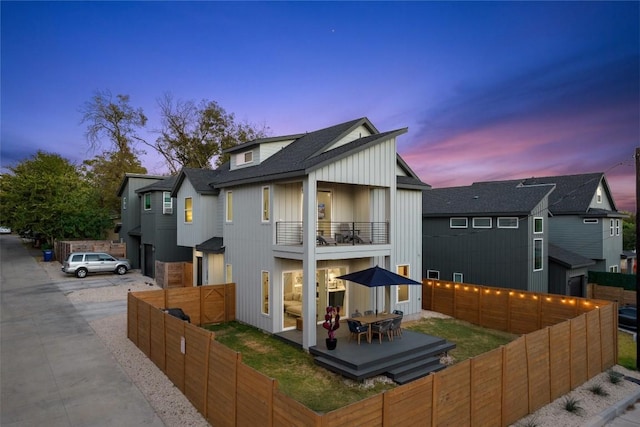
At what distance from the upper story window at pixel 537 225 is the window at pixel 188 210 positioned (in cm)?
1880

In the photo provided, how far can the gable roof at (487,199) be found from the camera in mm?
20062

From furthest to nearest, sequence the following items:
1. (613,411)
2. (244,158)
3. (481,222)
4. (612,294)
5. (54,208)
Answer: (54,208) → (612,294) → (481,222) → (244,158) → (613,411)

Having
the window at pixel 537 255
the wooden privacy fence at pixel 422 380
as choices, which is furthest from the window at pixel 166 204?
the window at pixel 537 255

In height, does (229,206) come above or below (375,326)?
above

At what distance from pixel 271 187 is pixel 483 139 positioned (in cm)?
1613

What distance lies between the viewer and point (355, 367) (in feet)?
31.9

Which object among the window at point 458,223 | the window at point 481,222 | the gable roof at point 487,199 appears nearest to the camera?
the gable roof at point 487,199

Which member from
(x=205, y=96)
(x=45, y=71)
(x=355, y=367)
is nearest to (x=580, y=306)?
(x=355, y=367)

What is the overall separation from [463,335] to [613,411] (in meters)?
5.85

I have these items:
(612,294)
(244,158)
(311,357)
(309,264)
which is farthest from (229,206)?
(612,294)

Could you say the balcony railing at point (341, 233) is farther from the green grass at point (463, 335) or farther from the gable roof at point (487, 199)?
the gable roof at point (487, 199)

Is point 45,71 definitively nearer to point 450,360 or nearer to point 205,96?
point 205,96

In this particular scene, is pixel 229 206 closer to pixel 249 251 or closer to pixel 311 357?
pixel 249 251

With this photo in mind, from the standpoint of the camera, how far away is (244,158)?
17703 millimetres
